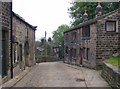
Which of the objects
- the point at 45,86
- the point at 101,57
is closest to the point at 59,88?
the point at 45,86

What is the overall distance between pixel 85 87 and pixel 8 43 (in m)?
5.06

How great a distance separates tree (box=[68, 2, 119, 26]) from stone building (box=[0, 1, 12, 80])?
27.6 metres

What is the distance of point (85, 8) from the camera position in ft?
140

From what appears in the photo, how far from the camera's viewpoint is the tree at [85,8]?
138 ft

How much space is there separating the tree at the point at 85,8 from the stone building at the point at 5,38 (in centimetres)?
2757

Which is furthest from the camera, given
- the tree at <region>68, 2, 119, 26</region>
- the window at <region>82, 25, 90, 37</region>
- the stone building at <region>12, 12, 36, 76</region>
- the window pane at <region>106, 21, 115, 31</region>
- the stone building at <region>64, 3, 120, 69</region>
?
the tree at <region>68, 2, 119, 26</region>

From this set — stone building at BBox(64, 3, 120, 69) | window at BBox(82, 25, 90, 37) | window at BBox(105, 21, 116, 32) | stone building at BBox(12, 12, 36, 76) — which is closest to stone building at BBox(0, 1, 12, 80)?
stone building at BBox(12, 12, 36, 76)

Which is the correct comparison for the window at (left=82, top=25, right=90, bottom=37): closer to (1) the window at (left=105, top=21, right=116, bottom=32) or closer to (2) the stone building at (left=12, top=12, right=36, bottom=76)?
(1) the window at (left=105, top=21, right=116, bottom=32)

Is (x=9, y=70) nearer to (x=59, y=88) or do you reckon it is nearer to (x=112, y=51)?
(x=59, y=88)

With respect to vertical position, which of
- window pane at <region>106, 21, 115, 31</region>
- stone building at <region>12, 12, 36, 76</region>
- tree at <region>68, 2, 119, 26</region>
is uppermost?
tree at <region>68, 2, 119, 26</region>

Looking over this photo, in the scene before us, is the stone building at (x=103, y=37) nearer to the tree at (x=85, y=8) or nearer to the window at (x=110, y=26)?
the window at (x=110, y=26)

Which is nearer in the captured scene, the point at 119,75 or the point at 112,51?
the point at 119,75

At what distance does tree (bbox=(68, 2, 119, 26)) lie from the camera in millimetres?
42050

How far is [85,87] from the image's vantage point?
13281 millimetres
